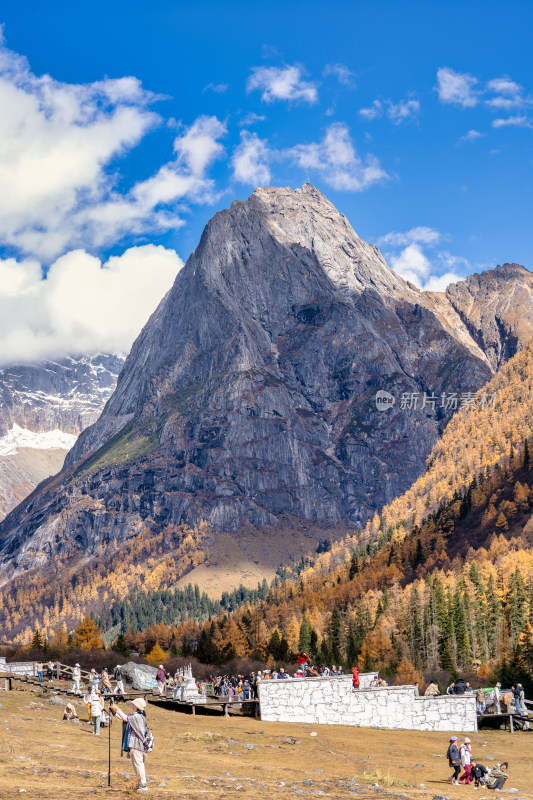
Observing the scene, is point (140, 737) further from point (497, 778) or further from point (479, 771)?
point (497, 778)

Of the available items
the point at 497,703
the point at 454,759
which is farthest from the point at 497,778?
the point at 497,703

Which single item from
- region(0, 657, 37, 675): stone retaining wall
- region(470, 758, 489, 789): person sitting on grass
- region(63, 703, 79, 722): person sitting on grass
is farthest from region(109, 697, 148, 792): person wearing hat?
region(0, 657, 37, 675): stone retaining wall

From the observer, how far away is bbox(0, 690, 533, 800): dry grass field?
27.1 meters

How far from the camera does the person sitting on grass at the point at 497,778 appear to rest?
33.5 metres

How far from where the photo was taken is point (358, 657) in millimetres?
142250

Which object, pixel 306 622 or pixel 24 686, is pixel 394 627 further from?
pixel 24 686

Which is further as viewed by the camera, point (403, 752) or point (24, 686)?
point (24, 686)

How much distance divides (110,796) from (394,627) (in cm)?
13571

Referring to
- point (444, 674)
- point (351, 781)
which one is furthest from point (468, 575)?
point (351, 781)

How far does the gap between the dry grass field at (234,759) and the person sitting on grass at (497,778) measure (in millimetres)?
859

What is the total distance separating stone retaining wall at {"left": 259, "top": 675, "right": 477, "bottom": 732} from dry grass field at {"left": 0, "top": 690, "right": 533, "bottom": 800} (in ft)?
4.93

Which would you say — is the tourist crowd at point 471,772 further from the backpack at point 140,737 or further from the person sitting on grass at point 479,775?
the backpack at point 140,737

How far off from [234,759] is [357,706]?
56.6ft

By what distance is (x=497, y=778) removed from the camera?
34.0m
